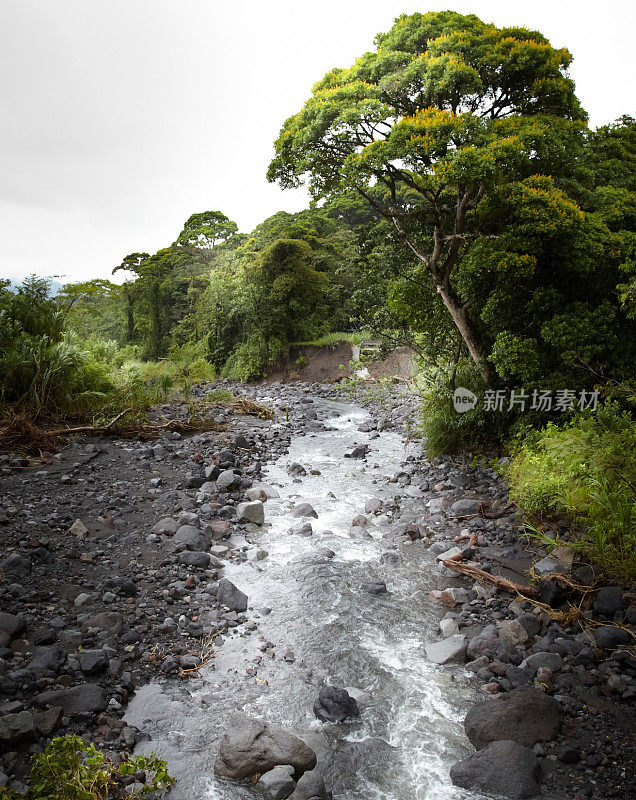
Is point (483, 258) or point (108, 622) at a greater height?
point (483, 258)

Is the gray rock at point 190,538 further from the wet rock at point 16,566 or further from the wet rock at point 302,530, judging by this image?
the wet rock at point 16,566

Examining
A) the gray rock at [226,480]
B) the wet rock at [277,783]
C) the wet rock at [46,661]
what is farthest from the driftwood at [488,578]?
the wet rock at [46,661]

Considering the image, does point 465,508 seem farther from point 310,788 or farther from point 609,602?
point 310,788

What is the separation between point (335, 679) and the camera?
4051mm

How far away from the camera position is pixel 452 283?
28.7 feet

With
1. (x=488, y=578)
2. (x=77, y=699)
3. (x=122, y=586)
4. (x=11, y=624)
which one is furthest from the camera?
(x=488, y=578)

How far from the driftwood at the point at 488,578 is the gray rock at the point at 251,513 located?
2.73 meters

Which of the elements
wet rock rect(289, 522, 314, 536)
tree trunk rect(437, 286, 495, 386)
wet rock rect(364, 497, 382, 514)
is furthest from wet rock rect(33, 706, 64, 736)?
tree trunk rect(437, 286, 495, 386)

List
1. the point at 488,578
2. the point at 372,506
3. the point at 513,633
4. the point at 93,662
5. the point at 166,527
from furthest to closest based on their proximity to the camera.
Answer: the point at 372,506 → the point at 166,527 → the point at 488,578 → the point at 513,633 → the point at 93,662

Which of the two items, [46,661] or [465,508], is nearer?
[46,661]

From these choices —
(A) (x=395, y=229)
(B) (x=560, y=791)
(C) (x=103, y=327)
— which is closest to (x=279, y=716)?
(B) (x=560, y=791)

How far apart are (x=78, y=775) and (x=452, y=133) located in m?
7.58

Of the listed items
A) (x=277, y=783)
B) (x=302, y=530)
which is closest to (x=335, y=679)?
(x=277, y=783)

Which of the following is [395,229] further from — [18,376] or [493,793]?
[493,793]
